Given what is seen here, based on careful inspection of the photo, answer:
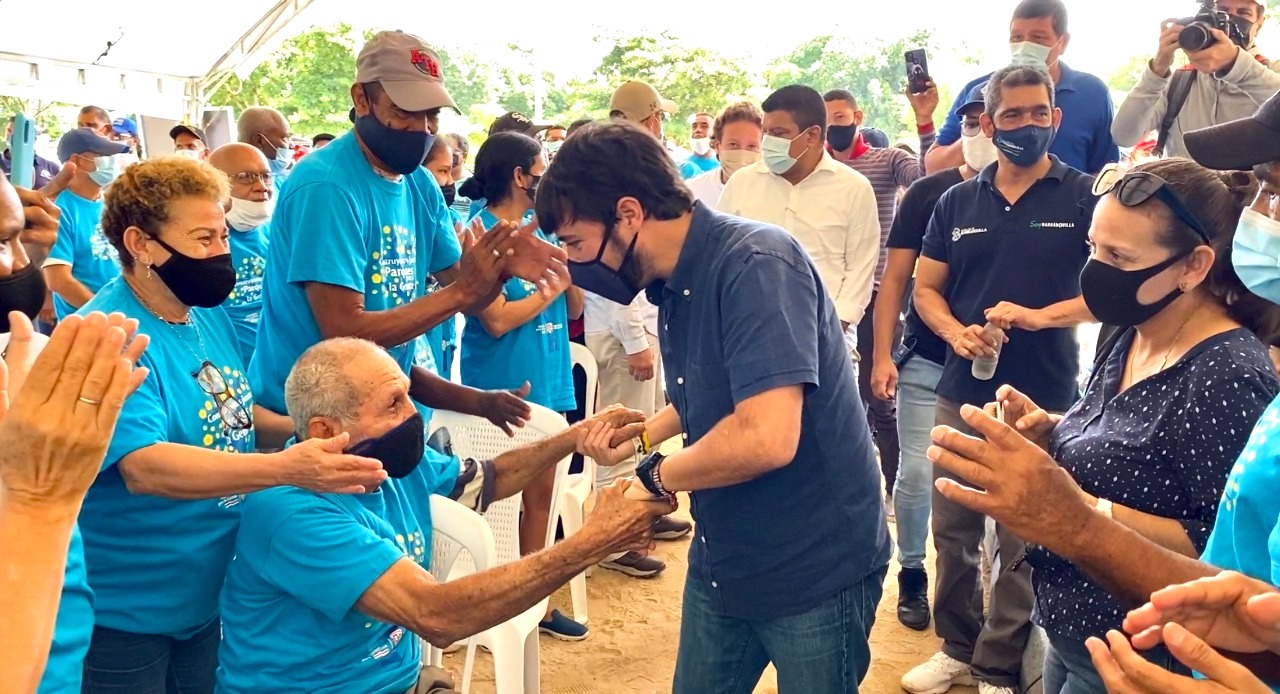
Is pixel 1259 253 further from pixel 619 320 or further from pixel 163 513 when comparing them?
pixel 619 320

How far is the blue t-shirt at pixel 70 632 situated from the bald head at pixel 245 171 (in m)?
2.47

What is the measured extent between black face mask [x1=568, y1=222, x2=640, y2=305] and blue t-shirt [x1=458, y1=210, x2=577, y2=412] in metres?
1.61

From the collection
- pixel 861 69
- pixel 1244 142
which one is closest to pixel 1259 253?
pixel 1244 142

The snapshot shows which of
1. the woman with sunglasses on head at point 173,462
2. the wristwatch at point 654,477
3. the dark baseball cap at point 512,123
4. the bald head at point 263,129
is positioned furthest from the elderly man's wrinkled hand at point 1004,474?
the bald head at point 263,129

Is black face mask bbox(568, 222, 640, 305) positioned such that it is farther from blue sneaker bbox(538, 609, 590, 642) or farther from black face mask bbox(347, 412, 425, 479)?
blue sneaker bbox(538, 609, 590, 642)

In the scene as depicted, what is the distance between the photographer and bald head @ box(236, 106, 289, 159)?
598 centimetres

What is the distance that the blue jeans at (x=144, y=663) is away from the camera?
6.60 feet

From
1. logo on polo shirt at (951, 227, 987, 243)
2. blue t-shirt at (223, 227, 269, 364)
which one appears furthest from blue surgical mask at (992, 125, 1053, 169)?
blue t-shirt at (223, 227, 269, 364)

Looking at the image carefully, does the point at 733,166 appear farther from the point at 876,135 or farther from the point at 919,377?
the point at 876,135

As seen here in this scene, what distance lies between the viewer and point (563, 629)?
386cm

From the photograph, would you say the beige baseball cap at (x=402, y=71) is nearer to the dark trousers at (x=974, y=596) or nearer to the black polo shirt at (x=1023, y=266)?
the black polo shirt at (x=1023, y=266)

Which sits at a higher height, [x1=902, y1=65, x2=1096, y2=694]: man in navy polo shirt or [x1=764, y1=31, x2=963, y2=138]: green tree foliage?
[x1=902, y1=65, x2=1096, y2=694]: man in navy polo shirt

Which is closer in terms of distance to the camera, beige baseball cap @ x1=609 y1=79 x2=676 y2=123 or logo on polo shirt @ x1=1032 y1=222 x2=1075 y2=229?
logo on polo shirt @ x1=1032 y1=222 x2=1075 y2=229

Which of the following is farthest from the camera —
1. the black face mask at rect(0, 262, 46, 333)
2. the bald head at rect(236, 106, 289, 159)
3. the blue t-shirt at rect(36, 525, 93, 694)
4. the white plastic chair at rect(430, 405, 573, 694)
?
the bald head at rect(236, 106, 289, 159)
